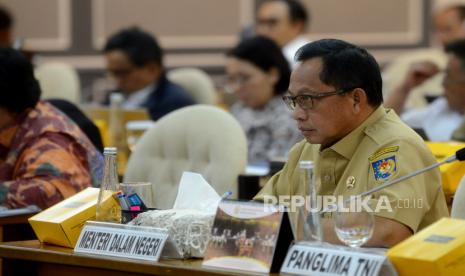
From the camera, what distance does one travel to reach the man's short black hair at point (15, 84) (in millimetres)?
3740

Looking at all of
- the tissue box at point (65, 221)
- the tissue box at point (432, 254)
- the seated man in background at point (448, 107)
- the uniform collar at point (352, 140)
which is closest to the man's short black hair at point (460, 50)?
the seated man in background at point (448, 107)

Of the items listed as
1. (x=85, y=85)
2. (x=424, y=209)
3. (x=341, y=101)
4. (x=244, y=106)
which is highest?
(x=341, y=101)

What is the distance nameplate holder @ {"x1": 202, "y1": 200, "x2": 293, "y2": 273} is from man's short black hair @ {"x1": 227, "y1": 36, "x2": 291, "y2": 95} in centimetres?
322

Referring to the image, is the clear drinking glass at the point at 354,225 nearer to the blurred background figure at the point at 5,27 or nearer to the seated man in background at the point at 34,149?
the seated man in background at the point at 34,149

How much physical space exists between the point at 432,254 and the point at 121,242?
0.74 meters

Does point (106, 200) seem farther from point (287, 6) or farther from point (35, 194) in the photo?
point (287, 6)

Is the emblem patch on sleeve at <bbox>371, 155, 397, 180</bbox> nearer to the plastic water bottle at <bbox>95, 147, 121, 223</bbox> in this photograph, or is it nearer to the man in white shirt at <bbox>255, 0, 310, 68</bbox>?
the plastic water bottle at <bbox>95, 147, 121, 223</bbox>

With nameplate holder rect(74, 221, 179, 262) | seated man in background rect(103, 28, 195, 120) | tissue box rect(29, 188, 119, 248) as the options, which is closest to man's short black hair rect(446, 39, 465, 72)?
seated man in background rect(103, 28, 195, 120)

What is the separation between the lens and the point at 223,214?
229cm

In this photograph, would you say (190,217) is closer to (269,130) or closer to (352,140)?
(352,140)

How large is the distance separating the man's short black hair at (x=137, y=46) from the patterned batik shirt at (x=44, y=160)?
281 centimetres

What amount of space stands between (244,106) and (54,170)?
211cm

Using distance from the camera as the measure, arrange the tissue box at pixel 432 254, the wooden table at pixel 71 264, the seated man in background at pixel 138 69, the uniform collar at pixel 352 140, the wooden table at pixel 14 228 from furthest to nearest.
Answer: the seated man in background at pixel 138 69, the wooden table at pixel 14 228, the uniform collar at pixel 352 140, the wooden table at pixel 71 264, the tissue box at pixel 432 254

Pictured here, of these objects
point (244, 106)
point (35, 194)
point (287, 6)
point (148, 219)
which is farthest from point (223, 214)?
point (287, 6)
